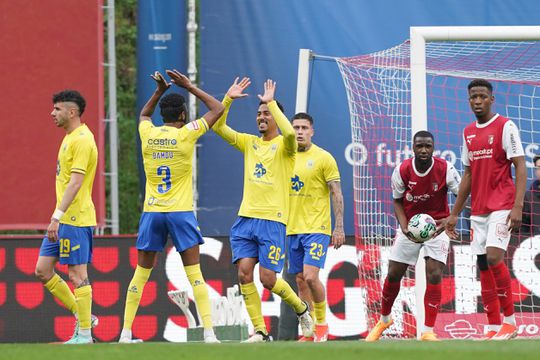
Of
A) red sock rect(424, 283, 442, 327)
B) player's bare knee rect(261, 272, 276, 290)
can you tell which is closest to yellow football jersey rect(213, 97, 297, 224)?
player's bare knee rect(261, 272, 276, 290)

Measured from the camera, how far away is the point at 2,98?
61.4ft

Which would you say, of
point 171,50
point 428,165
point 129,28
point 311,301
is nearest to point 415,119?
point 428,165

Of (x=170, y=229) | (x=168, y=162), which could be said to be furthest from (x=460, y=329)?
(x=168, y=162)

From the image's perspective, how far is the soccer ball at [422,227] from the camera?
12.7m

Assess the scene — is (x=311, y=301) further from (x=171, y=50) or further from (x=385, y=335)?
(x=171, y=50)

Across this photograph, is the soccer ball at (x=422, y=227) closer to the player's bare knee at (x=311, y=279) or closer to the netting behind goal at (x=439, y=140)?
the player's bare knee at (x=311, y=279)

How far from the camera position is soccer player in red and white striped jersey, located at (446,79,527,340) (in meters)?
Answer: 12.0

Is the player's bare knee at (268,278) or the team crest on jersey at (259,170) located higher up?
the team crest on jersey at (259,170)

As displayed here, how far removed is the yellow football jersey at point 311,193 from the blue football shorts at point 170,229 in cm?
201

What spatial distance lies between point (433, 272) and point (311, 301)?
1901 mm

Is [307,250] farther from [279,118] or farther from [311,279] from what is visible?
[279,118]

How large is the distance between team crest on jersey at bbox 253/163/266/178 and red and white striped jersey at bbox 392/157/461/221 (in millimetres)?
1295

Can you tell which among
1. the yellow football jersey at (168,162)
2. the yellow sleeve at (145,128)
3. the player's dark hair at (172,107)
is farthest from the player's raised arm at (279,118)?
the yellow sleeve at (145,128)

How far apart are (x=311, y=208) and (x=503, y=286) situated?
2637 millimetres
